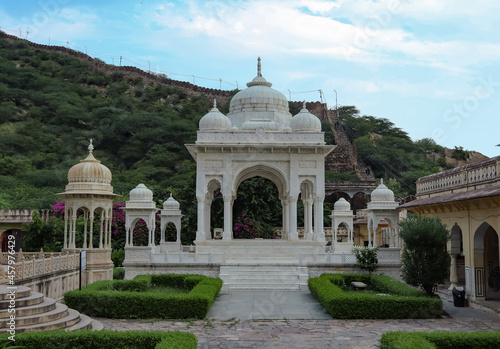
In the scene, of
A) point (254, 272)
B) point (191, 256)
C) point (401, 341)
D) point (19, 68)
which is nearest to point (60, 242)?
point (191, 256)

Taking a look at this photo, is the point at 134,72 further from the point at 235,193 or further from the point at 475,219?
the point at 475,219

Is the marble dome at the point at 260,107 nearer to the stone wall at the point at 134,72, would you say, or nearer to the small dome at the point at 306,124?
the small dome at the point at 306,124

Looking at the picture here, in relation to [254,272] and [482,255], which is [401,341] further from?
[254,272]

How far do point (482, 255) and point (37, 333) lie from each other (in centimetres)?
1146

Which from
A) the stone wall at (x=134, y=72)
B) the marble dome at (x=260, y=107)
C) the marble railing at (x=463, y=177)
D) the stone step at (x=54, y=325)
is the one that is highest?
the stone wall at (x=134, y=72)

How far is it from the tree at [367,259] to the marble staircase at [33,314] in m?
11.4

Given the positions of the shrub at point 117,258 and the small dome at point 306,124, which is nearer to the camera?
the small dome at point 306,124

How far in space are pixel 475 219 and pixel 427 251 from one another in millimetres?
1530

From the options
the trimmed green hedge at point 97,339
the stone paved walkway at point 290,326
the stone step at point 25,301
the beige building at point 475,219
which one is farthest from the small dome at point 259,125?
the trimmed green hedge at point 97,339

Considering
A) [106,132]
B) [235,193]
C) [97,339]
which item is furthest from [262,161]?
[106,132]

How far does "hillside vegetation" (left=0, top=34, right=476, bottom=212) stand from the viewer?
4462 centimetres

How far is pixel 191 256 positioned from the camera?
20109 mm

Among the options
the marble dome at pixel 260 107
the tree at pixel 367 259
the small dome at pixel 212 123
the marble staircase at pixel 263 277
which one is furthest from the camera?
the marble dome at pixel 260 107

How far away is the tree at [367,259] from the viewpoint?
19625 millimetres
